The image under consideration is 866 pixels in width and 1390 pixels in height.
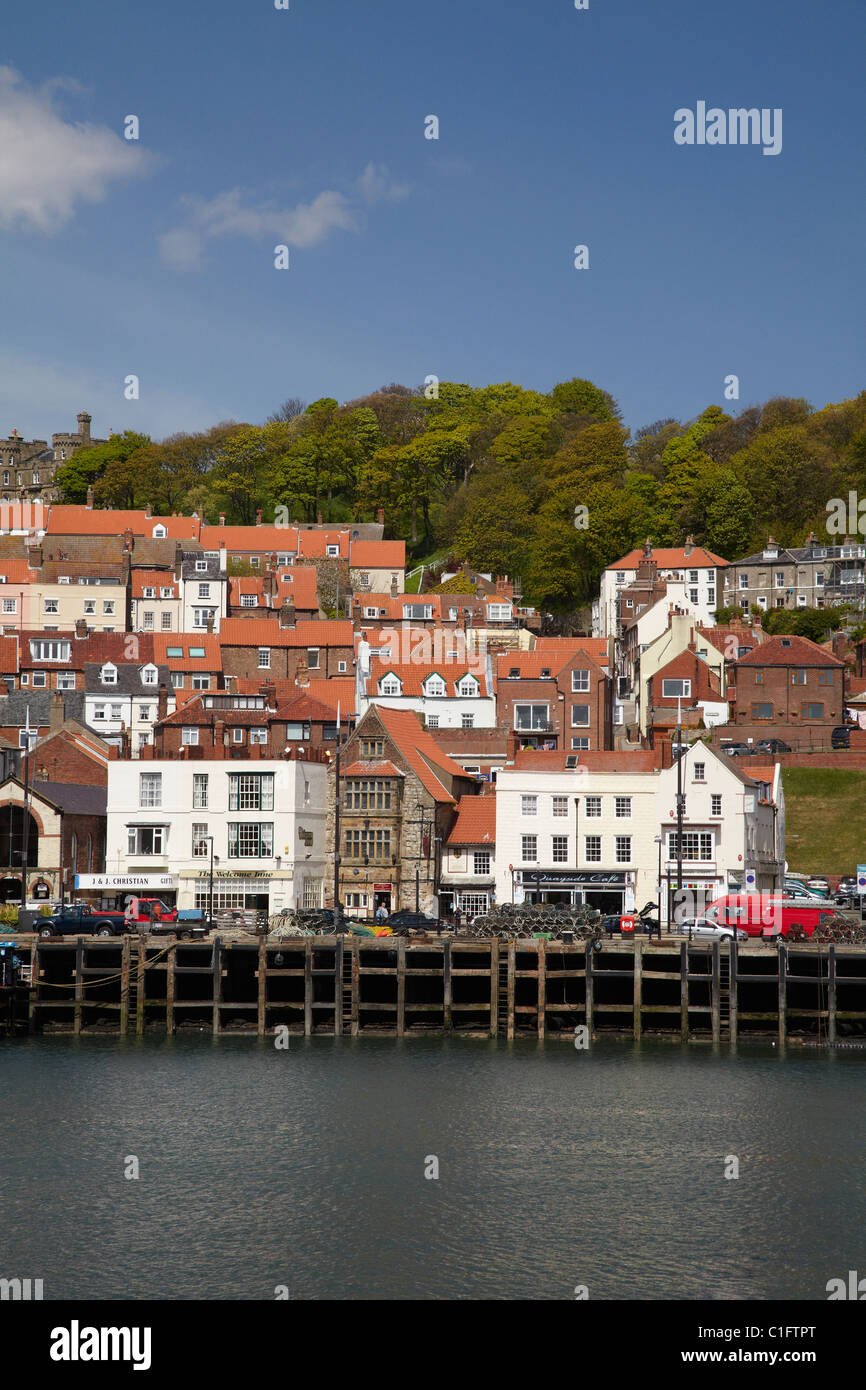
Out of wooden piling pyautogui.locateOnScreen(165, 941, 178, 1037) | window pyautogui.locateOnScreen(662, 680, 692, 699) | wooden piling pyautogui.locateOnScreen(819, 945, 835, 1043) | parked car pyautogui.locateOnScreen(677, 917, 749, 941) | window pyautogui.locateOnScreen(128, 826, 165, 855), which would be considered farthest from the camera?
window pyautogui.locateOnScreen(662, 680, 692, 699)

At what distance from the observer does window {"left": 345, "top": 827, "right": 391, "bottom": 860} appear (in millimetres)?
72125

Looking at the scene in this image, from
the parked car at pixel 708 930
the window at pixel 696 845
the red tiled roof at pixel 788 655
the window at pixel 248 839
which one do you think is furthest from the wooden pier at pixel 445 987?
the red tiled roof at pixel 788 655

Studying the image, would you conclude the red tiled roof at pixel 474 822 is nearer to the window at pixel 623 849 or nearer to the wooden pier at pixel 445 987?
the window at pixel 623 849

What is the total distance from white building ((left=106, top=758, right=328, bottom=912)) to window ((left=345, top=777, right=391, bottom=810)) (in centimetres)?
214

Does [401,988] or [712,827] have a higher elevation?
[712,827]

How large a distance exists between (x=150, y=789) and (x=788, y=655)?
40077 millimetres

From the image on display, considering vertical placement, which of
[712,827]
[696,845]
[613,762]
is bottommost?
[696,845]

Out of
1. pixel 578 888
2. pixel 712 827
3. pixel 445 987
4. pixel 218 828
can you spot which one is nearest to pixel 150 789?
pixel 218 828

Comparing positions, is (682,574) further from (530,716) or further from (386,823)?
(386,823)

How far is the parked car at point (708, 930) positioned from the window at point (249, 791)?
21.7m

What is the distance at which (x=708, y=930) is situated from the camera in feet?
189

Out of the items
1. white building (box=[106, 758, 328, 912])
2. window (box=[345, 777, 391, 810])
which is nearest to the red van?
window (box=[345, 777, 391, 810])

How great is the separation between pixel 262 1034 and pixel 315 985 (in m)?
3.14

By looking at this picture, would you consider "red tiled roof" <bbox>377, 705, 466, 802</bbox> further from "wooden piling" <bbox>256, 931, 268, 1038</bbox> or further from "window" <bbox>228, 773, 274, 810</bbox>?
"wooden piling" <bbox>256, 931, 268, 1038</bbox>
